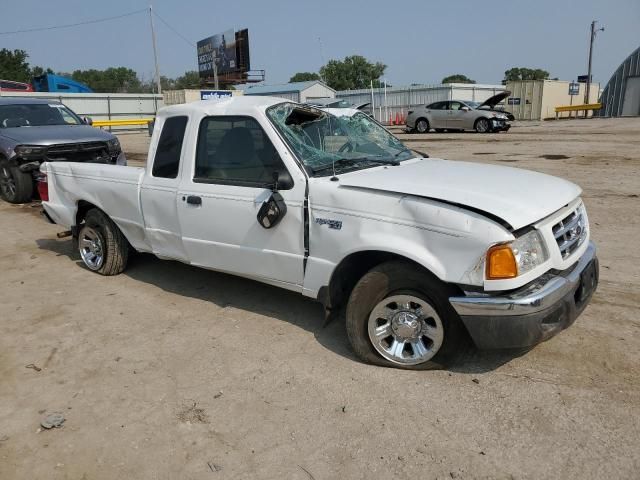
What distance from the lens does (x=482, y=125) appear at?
A: 75.7 ft

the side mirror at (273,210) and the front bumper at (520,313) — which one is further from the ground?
the side mirror at (273,210)

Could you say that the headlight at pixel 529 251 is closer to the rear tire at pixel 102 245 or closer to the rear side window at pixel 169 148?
the rear side window at pixel 169 148

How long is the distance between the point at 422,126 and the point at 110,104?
902 inches

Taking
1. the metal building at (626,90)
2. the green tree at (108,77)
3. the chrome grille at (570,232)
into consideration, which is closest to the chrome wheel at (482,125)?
the chrome grille at (570,232)

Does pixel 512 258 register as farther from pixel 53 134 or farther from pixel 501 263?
pixel 53 134

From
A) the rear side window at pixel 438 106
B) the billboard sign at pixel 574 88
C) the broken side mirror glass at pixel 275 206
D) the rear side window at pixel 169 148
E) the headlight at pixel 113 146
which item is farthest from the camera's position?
the billboard sign at pixel 574 88

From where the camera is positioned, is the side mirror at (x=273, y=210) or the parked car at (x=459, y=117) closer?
the side mirror at (x=273, y=210)

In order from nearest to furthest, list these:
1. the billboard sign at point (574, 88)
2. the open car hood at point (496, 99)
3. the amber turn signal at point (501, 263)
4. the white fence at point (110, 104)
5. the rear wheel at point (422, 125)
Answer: the amber turn signal at point (501, 263) < the open car hood at point (496, 99) < the rear wheel at point (422, 125) < the white fence at point (110, 104) < the billboard sign at point (574, 88)

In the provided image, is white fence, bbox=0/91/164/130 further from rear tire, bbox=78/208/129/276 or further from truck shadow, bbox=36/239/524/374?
truck shadow, bbox=36/239/524/374

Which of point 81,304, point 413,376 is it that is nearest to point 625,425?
point 413,376

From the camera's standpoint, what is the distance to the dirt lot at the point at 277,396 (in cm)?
285

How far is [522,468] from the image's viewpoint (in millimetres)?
2719

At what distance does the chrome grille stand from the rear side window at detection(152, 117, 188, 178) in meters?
3.05

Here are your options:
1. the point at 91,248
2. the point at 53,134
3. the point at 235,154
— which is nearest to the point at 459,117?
the point at 53,134
